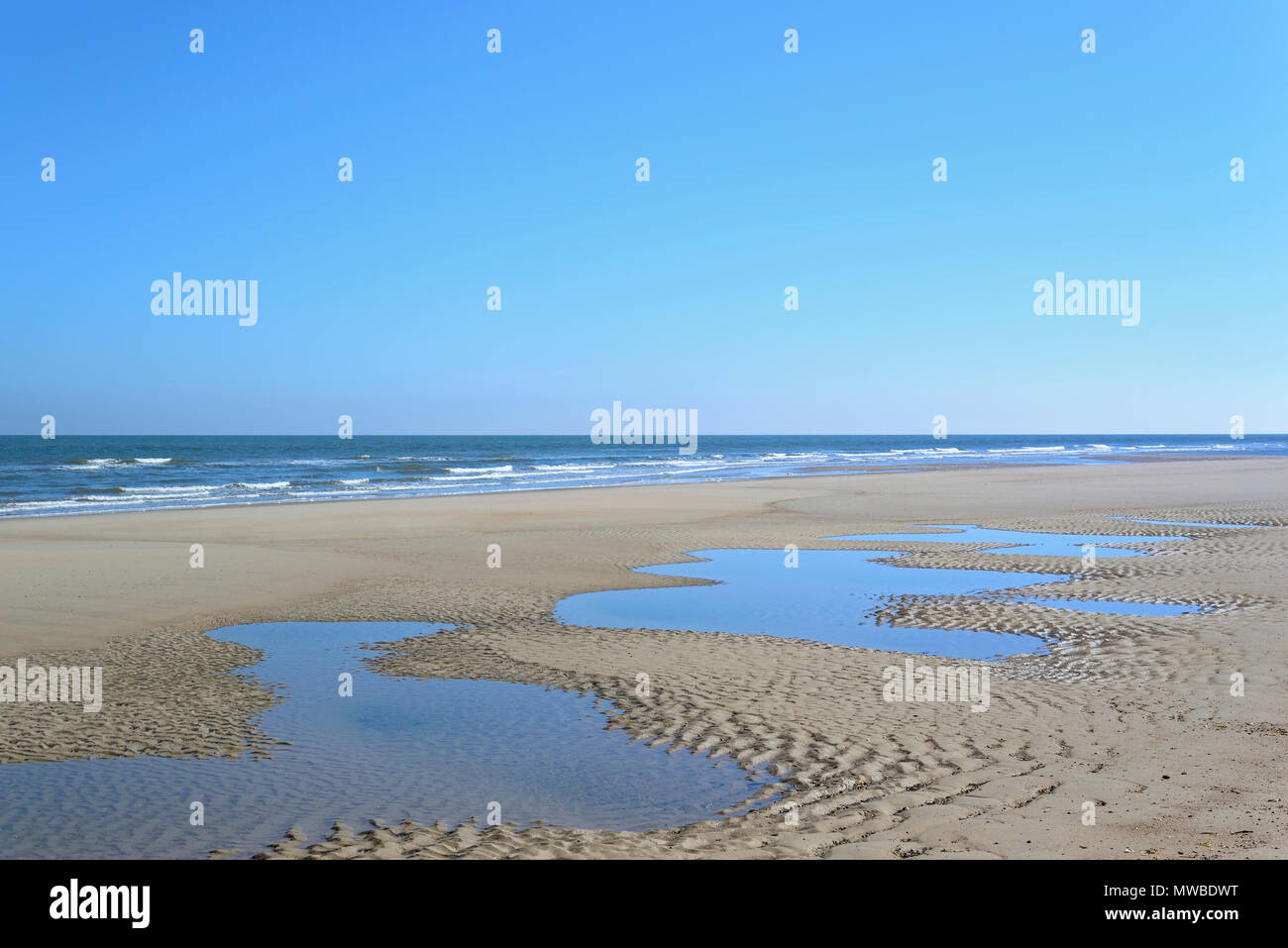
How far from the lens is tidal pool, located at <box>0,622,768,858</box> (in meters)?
5.90

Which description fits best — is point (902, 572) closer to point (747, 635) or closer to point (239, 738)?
point (747, 635)

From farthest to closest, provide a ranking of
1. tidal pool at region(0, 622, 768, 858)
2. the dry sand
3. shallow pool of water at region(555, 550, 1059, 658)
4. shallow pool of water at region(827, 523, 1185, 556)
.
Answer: shallow pool of water at region(827, 523, 1185, 556) → shallow pool of water at region(555, 550, 1059, 658) → tidal pool at region(0, 622, 768, 858) → the dry sand

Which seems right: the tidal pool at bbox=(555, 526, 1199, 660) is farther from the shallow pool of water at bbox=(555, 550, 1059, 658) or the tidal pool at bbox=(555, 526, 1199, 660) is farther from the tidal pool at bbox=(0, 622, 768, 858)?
the tidal pool at bbox=(0, 622, 768, 858)

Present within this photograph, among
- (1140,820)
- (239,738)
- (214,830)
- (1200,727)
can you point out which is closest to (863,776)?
(1140,820)

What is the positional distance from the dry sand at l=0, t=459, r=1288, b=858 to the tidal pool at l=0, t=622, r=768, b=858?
32 centimetres

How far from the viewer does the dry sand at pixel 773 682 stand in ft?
18.4

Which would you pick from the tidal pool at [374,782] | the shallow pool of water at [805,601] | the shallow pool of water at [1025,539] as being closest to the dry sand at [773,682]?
the tidal pool at [374,782]

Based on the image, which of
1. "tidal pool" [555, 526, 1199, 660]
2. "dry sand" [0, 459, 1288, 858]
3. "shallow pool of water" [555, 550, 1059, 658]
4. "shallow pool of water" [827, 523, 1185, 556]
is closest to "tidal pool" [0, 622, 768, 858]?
"dry sand" [0, 459, 1288, 858]

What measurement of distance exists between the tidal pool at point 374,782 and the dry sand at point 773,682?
1.05ft

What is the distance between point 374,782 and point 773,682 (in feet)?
14.4

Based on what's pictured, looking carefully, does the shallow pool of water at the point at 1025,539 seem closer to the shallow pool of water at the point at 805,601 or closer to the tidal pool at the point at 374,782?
the shallow pool of water at the point at 805,601

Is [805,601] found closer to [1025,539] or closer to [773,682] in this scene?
[773,682]
